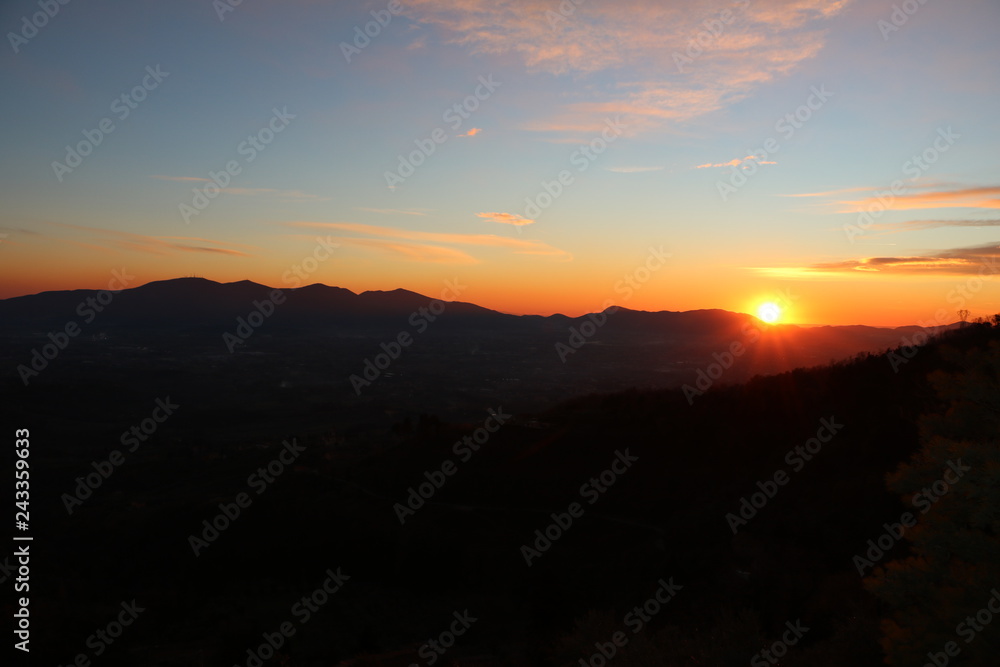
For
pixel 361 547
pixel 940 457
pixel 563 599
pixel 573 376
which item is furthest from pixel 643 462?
pixel 573 376

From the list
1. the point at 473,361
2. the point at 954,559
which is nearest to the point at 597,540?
the point at 954,559

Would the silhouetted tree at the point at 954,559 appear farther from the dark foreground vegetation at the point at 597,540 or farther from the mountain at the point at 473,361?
the mountain at the point at 473,361

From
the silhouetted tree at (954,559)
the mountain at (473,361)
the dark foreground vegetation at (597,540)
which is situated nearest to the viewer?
the silhouetted tree at (954,559)

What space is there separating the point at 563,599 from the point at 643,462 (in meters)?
14.8

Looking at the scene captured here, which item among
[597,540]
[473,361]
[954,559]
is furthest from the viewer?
[473,361]

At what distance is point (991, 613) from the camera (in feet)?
24.6

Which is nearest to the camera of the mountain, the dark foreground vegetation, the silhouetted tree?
the silhouetted tree

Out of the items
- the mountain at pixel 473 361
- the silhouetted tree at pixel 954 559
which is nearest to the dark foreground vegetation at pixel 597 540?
the silhouetted tree at pixel 954 559

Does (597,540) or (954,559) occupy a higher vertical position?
(954,559)

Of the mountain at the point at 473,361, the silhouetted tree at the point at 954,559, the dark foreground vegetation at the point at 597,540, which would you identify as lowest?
the mountain at the point at 473,361

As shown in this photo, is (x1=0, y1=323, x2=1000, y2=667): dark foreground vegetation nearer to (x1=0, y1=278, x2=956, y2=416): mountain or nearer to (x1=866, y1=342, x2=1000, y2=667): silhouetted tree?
(x1=866, y1=342, x2=1000, y2=667): silhouetted tree

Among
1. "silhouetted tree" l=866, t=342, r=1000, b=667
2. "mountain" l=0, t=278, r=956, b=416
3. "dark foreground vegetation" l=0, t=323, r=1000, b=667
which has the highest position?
"silhouetted tree" l=866, t=342, r=1000, b=667

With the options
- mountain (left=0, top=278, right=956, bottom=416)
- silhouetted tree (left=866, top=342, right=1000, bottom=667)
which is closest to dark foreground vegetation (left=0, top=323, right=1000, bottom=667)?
silhouetted tree (left=866, top=342, right=1000, bottom=667)

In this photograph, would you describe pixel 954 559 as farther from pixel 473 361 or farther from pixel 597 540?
pixel 473 361
